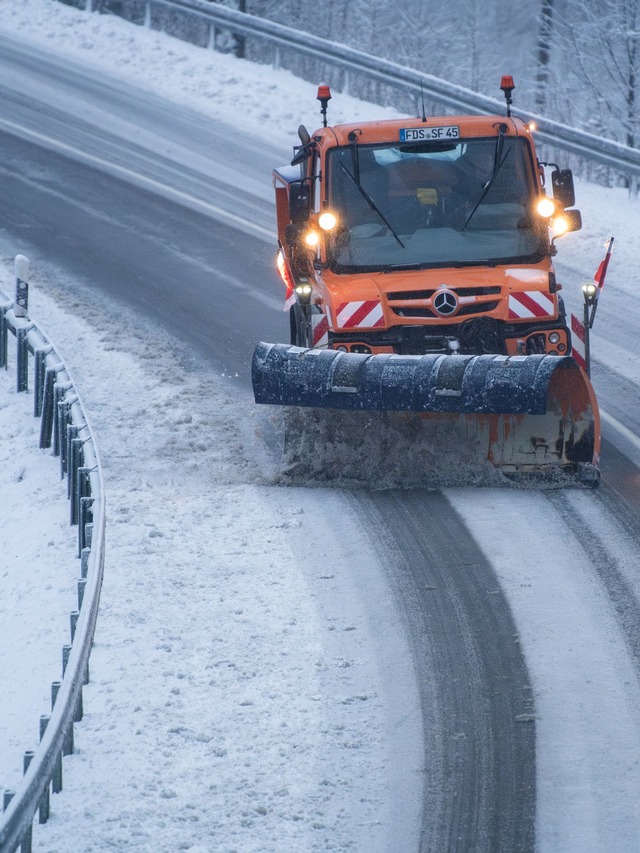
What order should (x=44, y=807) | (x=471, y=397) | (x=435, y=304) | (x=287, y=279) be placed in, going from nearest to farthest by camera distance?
(x=44, y=807), (x=471, y=397), (x=435, y=304), (x=287, y=279)

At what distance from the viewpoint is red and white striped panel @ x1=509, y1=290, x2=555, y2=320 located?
895 cm

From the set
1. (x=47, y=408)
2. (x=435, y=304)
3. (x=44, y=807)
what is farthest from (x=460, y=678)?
(x=47, y=408)

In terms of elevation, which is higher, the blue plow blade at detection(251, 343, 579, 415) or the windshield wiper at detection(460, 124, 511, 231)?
the windshield wiper at detection(460, 124, 511, 231)

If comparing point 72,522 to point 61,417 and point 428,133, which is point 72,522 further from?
point 428,133

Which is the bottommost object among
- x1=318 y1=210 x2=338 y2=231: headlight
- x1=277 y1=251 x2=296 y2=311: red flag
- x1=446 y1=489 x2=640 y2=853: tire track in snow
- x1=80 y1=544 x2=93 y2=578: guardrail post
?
x1=446 y1=489 x2=640 y2=853: tire track in snow

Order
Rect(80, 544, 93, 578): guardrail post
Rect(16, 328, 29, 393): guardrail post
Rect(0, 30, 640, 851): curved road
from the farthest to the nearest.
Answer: Rect(16, 328, 29, 393): guardrail post → Rect(80, 544, 93, 578): guardrail post → Rect(0, 30, 640, 851): curved road

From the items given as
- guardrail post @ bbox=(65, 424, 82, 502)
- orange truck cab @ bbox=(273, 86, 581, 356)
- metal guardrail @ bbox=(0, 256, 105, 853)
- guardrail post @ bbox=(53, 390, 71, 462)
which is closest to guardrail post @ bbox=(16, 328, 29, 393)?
metal guardrail @ bbox=(0, 256, 105, 853)

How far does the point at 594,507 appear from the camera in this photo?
8.51 meters

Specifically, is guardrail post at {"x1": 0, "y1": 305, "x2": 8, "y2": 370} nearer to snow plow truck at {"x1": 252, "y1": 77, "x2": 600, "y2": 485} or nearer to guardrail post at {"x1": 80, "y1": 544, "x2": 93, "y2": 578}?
snow plow truck at {"x1": 252, "y1": 77, "x2": 600, "y2": 485}

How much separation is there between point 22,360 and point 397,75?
9.25m

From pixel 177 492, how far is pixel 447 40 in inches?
943

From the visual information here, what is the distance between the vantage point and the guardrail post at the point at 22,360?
1051 cm

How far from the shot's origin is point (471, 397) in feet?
27.1

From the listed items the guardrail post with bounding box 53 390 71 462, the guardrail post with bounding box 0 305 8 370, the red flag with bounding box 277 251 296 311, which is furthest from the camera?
the guardrail post with bounding box 0 305 8 370
